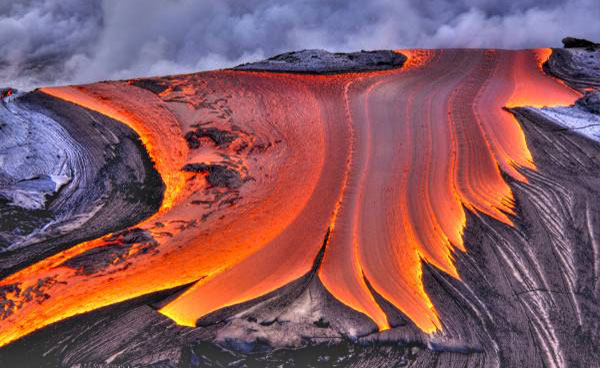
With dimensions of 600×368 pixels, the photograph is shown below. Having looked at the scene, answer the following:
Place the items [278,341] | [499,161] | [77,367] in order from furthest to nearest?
[499,161] → [278,341] → [77,367]

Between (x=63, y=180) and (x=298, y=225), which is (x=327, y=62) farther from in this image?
(x=63, y=180)

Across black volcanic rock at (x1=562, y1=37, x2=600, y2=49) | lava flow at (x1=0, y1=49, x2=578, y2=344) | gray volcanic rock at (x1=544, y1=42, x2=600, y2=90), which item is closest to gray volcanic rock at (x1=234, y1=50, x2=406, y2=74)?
lava flow at (x1=0, y1=49, x2=578, y2=344)

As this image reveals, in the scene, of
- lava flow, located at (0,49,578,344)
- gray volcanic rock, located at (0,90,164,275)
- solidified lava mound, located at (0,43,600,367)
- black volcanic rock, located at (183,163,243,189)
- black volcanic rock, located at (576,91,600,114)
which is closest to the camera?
solidified lava mound, located at (0,43,600,367)

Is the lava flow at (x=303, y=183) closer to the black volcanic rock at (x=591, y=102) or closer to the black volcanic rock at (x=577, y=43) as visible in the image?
the black volcanic rock at (x=591, y=102)

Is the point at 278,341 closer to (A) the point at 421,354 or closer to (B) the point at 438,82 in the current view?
(A) the point at 421,354

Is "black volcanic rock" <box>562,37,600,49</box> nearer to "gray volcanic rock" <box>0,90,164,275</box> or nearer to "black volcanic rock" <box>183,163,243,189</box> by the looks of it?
"black volcanic rock" <box>183,163,243,189</box>

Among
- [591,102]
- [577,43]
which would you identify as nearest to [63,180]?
[591,102]

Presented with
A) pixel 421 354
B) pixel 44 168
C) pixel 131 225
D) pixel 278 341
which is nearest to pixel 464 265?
pixel 421 354
